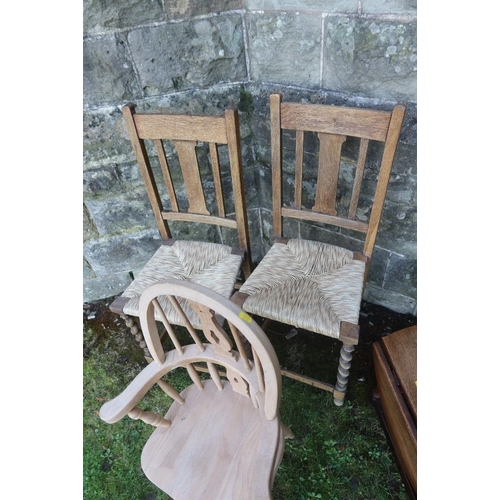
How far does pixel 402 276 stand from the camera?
1.82 m

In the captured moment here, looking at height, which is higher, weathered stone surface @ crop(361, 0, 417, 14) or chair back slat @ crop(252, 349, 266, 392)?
weathered stone surface @ crop(361, 0, 417, 14)

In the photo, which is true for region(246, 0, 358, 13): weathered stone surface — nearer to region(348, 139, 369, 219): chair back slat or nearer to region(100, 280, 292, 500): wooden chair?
region(348, 139, 369, 219): chair back slat

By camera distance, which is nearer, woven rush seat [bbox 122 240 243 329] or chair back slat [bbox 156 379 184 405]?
chair back slat [bbox 156 379 184 405]

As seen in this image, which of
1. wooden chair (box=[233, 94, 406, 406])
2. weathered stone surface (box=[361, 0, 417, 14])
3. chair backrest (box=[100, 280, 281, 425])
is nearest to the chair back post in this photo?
wooden chair (box=[233, 94, 406, 406])

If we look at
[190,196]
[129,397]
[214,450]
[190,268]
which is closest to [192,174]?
[190,196]

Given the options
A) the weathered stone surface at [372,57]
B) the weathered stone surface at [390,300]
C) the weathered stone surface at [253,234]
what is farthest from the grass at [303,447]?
the weathered stone surface at [372,57]

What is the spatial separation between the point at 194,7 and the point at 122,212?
0.98 metres

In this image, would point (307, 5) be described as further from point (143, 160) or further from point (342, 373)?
point (342, 373)

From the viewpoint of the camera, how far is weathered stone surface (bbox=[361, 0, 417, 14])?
1177mm

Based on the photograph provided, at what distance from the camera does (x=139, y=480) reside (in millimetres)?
1500

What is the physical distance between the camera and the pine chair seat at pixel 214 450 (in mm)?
980

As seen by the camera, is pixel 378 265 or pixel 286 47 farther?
pixel 378 265

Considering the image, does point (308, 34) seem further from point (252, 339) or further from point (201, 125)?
point (252, 339)
